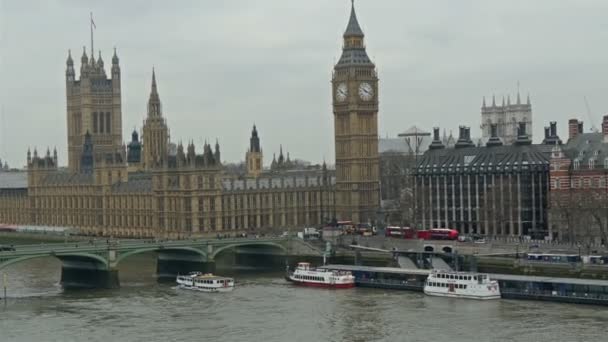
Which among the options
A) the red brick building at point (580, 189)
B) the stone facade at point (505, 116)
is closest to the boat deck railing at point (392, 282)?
the red brick building at point (580, 189)

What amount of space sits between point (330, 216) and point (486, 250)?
35.1 m

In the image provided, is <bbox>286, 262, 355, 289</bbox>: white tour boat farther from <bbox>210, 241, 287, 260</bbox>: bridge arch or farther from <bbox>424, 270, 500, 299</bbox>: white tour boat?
<bbox>210, 241, 287, 260</bbox>: bridge arch

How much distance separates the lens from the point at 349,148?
115 metres

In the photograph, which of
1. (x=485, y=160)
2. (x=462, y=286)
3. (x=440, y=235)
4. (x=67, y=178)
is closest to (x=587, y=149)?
(x=485, y=160)

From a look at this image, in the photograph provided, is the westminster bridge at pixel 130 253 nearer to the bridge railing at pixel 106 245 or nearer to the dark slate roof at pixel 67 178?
the bridge railing at pixel 106 245

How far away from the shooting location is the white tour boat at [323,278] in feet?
255

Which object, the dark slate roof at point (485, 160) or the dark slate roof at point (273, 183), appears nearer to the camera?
the dark slate roof at point (485, 160)

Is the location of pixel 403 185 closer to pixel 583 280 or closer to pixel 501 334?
pixel 583 280

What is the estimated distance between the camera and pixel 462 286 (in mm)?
71250

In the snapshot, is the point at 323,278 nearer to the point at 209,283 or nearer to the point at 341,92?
the point at 209,283

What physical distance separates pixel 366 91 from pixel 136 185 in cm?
2516

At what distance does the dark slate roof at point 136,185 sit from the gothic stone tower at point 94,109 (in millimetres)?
27623

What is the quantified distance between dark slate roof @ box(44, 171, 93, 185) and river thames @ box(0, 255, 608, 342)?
55.5 metres

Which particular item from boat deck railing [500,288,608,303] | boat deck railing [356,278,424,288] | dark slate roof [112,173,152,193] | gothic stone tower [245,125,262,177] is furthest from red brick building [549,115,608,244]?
gothic stone tower [245,125,262,177]
